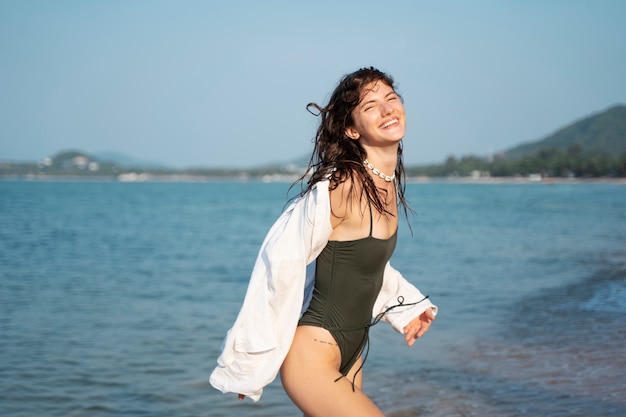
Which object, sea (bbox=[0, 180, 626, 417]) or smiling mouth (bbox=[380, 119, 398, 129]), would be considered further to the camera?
sea (bbox=[0, 180, 626, 417])

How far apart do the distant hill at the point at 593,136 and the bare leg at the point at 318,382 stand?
6001 inches

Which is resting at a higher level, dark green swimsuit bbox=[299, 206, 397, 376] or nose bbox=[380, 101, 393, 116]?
nose bbox=[380, 101, 393, 116]

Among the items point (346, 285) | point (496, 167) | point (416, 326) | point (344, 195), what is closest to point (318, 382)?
point (346, 285)

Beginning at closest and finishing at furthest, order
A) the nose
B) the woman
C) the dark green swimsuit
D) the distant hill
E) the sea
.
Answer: the woman, the dark green swimsuit, the nose, the sea, the distant hill

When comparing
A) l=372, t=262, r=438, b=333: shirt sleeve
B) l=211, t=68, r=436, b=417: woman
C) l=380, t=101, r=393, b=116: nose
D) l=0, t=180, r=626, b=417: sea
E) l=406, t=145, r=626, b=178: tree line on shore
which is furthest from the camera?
l=406, t=145, r=626, b=178: tree line on shore

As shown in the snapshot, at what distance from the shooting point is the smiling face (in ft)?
9.43

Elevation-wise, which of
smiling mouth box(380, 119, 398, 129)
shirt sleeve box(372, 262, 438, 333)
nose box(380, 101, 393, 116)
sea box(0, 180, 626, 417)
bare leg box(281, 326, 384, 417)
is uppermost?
nose box(380, 101, 393, 116)

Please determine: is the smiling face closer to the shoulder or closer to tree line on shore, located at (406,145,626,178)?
the shoulder

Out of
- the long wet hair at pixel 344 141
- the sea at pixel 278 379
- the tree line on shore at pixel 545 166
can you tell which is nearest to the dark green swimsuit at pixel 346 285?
the long wet hair at pixel 344 141

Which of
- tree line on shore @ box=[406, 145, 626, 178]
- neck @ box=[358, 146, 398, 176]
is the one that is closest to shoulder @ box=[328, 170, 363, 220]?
neck @ box=[358, 146, 398, 176]

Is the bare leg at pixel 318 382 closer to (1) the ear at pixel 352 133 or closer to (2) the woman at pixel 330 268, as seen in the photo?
(2) the woman at pixel 330 268

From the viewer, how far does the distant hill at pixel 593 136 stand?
6156 inches

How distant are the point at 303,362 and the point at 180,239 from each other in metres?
23.1

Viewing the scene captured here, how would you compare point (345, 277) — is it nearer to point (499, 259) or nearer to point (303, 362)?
point (303, 362)
